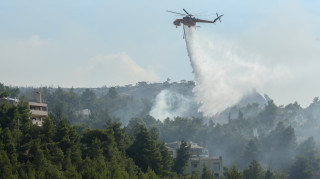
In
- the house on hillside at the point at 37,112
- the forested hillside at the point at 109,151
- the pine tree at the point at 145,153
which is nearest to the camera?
the forested hillside at the point at 109,151

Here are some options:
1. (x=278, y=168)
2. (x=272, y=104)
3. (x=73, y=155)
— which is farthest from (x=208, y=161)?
(x=272, y=104)

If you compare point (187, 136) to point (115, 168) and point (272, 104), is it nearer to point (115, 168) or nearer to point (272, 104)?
point (272, 104)

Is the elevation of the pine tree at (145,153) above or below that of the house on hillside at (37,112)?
below

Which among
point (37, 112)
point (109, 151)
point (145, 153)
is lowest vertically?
point (145, 153)

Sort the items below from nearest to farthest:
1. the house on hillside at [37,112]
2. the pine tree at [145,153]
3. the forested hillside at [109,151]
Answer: the forested hillside at [109,151] < the pine tree at [145,153] < the house on hillside at [37,112]

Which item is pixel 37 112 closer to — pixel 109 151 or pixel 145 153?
pixel 145 153

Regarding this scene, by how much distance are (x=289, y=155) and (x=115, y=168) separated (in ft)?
300

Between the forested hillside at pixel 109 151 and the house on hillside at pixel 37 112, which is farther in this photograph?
the house on hillside at pixel 37 112

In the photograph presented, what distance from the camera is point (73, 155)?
69750 mm

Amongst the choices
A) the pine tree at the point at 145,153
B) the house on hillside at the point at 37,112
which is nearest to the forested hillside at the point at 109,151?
the pine tree at the point at 145,153

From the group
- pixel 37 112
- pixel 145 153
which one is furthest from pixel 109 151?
pixel 37 112

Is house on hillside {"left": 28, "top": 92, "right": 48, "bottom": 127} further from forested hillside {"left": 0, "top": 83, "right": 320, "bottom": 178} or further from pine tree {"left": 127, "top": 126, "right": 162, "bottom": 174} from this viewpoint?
pine tree {"left": 127, "top": 126, "right": 162, "bottom": 174}

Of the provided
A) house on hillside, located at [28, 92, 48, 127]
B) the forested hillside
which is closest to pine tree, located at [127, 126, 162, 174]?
the forested hillside

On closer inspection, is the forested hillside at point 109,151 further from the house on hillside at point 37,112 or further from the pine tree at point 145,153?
the house on hillside at point 37,112
